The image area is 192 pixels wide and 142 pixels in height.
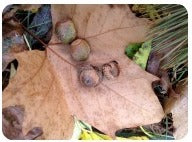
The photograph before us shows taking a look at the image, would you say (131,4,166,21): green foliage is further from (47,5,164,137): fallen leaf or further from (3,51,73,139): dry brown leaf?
(3,51,73,139): dry brown leaf

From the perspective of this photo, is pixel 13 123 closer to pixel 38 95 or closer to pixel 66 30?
pixel 38 95

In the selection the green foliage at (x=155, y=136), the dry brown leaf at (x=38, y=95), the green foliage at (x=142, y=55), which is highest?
the green foliage at (x=142, y=55)

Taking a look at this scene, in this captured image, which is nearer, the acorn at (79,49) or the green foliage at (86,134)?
the acorn at (79,49)

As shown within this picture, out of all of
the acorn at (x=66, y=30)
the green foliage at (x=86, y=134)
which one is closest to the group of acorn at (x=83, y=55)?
the acorn at (x=66, y=30)

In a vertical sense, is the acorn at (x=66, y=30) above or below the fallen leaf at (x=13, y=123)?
above

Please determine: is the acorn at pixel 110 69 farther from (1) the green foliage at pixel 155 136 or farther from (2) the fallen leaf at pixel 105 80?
(1) the green foliage at pixel 155 136

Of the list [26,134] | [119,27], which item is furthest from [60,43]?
[26,134]

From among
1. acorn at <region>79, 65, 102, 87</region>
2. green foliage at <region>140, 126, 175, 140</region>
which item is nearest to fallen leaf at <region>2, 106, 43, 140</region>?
acorn at <region>79, 65, 102, 87</region>
